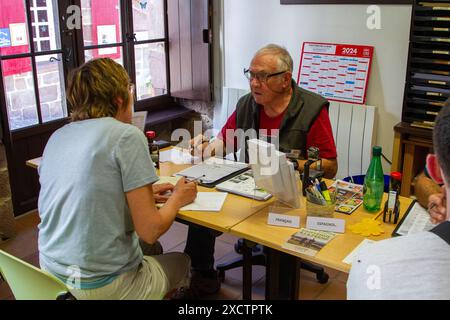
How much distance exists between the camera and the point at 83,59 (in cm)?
372

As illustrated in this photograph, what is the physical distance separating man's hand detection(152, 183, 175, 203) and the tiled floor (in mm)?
816

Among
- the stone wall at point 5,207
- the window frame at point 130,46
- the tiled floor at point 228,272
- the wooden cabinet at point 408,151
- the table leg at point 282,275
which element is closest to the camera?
the table leg at point 282,275

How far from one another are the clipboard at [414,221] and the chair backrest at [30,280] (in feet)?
3.61

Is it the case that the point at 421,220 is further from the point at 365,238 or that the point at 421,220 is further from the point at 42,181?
the point at 42,181

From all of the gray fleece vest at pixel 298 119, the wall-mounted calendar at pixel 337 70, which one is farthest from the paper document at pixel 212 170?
the wall-mounted calendar at pixel 337 70

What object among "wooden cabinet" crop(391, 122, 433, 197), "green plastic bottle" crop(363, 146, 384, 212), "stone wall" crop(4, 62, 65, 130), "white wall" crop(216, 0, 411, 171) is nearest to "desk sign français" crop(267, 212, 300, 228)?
"green plastic bottle" crop(363, 146, 384, 212)

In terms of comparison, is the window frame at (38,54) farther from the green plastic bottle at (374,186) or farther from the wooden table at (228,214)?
the green plastic bottle at (374,186)

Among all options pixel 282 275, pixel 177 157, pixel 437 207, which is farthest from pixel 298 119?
pixel 437 207

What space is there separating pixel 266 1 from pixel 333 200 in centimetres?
237

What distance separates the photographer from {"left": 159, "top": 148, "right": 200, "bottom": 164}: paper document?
255cm

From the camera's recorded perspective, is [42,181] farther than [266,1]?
No

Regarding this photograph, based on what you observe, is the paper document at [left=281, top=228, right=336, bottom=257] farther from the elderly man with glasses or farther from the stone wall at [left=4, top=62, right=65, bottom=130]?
the stone wall at [left=4, top=62, right=65, bottom=130]

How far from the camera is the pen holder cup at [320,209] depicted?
73.0 inches

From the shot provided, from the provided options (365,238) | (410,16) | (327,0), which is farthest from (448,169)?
(327,0)
